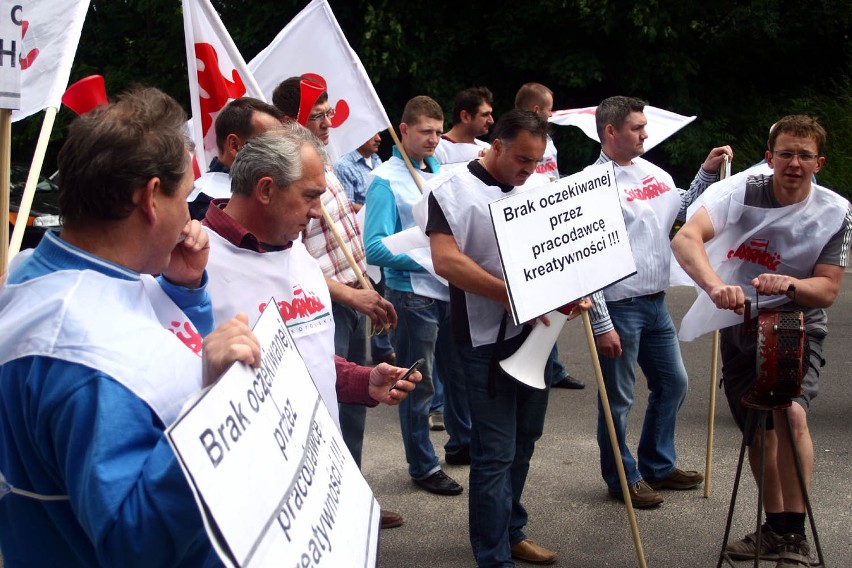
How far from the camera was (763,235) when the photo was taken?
4207 mm

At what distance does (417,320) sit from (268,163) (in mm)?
2577

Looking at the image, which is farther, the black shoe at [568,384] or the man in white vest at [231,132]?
the black shoe at [568,384]

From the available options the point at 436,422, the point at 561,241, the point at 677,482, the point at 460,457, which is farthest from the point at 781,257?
the point at 436,422

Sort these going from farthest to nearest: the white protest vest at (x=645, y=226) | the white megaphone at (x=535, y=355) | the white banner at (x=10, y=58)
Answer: the white protest vest at (x=645, y=226) < the white megaphone at (x=535, y=355) < the white banner at (x=10, y=58)

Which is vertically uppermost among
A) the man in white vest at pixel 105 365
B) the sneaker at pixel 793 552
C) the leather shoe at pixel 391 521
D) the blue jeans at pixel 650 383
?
the man in white vest at pixel 105 365

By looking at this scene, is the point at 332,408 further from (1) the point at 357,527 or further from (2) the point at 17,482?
(2) the point at 17,482

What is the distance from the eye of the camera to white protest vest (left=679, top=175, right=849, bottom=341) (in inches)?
163

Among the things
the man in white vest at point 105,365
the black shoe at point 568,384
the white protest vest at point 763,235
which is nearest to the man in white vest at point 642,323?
the white protest vest at point 763,235

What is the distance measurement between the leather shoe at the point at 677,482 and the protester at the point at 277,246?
8.71ft

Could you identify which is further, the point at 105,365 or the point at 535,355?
the point at 535,355

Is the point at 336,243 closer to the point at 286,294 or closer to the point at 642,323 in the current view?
the point at 286,294

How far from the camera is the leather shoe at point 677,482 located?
16.8 feet

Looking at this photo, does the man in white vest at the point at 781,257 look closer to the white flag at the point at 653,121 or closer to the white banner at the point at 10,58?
the white flag at the point at 653,121

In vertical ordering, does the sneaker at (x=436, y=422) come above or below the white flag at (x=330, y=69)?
below
